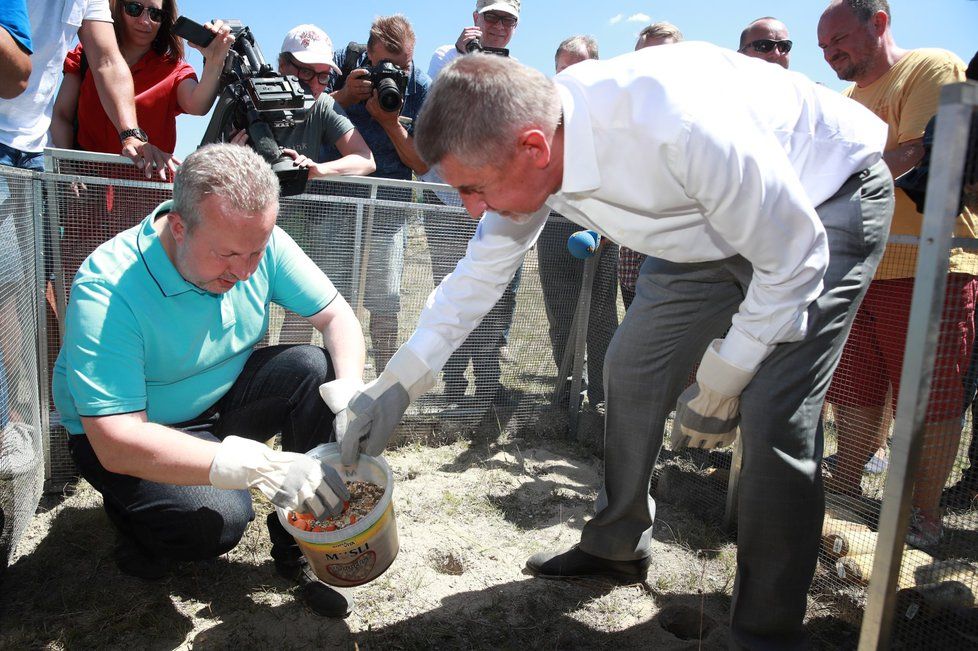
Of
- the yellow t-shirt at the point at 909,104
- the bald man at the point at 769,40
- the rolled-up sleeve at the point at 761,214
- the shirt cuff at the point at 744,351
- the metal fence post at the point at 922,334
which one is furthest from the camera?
the bald man at the point at 769,40

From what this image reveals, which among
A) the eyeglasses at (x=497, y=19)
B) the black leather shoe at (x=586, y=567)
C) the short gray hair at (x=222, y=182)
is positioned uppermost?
the eyeglasses at (x=497, y=19)

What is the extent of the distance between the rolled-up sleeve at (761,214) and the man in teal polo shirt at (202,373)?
119 centimetres

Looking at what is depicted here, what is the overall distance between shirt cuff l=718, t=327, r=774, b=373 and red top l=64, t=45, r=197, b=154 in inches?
107

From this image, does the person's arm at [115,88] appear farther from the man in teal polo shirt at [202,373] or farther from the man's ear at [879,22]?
the man's ear at [879,22]

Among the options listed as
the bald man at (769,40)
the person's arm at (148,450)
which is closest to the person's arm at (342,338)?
the person's arm at (148,450)

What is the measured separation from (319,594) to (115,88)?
213 centimetres

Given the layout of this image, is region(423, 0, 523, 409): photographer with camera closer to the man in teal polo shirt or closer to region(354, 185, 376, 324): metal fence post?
region(354, 185, 376, 324): metal fence post

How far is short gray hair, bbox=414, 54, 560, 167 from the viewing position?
1452mm

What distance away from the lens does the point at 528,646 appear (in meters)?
2.13

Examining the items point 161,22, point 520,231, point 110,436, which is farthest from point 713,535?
point 161,22

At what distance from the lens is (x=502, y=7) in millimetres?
4168

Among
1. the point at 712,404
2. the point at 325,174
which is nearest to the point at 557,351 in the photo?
the point at 325,174

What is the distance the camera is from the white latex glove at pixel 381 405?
6.72 ft

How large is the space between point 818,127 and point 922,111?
5.35 feet
